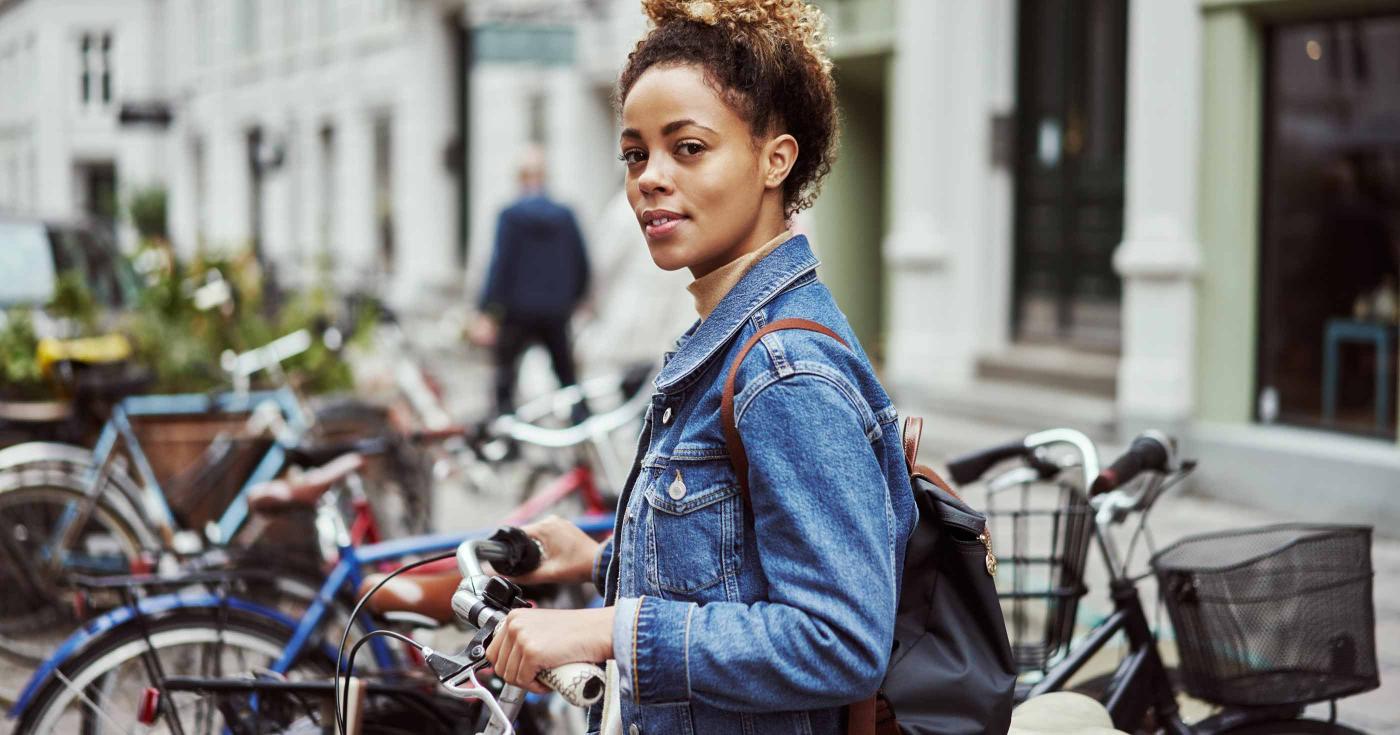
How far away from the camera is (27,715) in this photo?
3256mm

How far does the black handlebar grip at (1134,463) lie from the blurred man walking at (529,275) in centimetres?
673

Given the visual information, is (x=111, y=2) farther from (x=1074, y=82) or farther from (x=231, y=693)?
(x=231, y=693)

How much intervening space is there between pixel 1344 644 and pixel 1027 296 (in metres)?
7.20

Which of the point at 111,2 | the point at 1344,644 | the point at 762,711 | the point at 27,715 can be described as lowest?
the point at 27,715

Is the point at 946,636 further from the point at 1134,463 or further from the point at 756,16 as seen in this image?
the point at 1134,463

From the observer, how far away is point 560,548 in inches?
91.0

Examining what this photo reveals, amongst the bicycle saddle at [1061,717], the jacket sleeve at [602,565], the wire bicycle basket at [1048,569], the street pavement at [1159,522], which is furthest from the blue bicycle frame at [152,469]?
the bicycle saddle at [1061,717]

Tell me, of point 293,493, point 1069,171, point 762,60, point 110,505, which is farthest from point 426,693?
point 1069,171

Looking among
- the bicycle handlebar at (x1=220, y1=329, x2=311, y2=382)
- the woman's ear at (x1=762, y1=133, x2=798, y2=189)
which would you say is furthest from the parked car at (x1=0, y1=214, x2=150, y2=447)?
the woman's ear at (x1=762, y1=133, x2=798, y2=189)

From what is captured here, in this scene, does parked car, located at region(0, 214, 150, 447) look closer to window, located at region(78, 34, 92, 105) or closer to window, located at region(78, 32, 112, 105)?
window, located at region(78, 32, 112, 105)

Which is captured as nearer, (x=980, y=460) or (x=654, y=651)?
(x=654, y=651)

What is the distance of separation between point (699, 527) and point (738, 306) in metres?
0.27

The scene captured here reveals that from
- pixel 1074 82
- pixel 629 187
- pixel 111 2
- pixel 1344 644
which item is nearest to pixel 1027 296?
pixel 1074 82

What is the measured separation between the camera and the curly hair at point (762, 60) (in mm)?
1793
